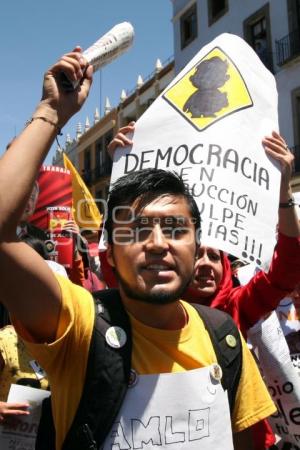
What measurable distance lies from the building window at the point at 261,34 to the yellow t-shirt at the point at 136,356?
14.7 m

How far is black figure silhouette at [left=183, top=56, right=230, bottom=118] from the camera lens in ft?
7.02

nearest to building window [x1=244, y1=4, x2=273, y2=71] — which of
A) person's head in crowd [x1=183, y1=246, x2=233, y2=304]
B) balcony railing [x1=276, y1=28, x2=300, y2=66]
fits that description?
balcony railing [x1=276, y1=28, x2=300, y2=66]

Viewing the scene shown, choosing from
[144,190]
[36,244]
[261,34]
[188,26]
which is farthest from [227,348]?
[188,26]

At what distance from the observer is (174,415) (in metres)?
1.38

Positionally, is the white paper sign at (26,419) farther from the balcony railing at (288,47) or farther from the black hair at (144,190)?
the balcony railing at (288,47)

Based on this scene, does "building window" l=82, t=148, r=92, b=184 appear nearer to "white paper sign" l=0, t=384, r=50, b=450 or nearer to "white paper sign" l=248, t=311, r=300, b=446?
"white paper sign" l=248, t=311, r=300, b=446

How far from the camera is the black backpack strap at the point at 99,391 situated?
128cm

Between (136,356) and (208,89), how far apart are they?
125 centimetres

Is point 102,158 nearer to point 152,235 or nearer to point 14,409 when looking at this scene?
point 14,409

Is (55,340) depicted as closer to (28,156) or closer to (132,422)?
(132,422)

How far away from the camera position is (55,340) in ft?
4.17

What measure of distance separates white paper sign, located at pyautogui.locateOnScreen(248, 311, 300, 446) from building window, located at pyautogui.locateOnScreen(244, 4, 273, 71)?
13917 millimetres

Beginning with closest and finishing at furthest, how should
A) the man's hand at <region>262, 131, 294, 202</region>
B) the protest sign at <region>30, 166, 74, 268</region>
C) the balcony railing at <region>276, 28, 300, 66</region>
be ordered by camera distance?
the man's hand at <region>262, 131, 294, 202</region> < the protest sign at <region>30, 166, 74, 268</region> < the balcony railing at <region>276, 28, 300, 66</region>

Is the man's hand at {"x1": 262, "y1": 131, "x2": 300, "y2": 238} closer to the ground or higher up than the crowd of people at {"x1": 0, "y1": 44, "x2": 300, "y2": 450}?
higher up
